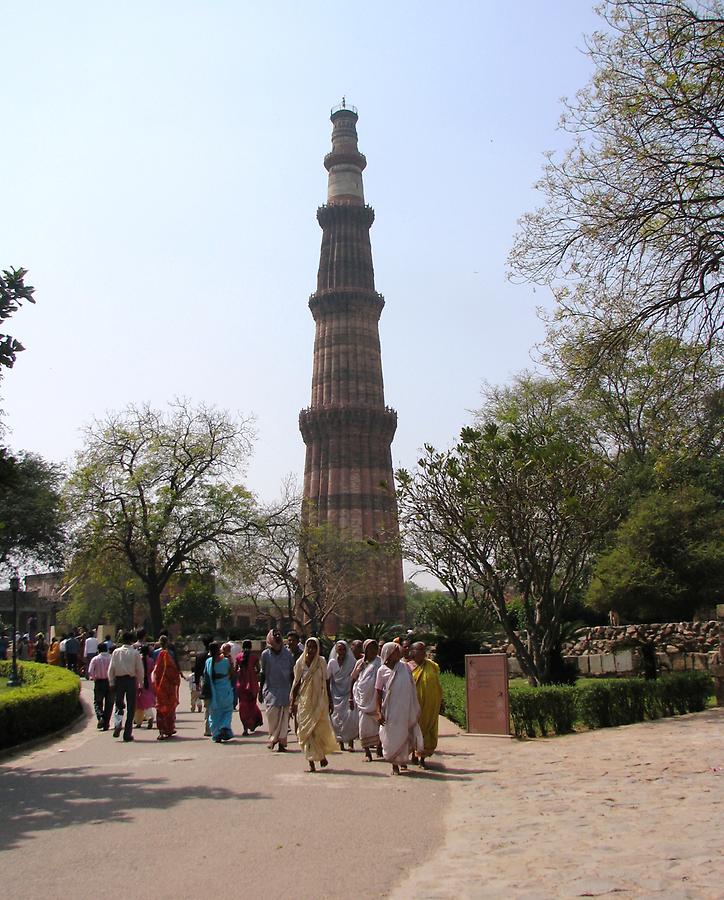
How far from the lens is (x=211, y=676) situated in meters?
11.7

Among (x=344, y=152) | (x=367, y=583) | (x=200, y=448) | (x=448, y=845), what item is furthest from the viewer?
(x=344, y=152)

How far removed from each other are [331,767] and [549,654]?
23.1 feet

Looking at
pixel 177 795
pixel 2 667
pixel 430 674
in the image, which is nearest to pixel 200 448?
pixel 2 667

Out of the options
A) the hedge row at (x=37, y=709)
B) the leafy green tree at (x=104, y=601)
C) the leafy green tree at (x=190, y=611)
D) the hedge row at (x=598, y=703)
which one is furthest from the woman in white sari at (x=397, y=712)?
the leafy green tree at (x=190, y=611)

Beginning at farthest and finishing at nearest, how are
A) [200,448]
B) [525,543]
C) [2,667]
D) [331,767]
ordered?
[200,448] → [2,667] → [525,543] → [331,767]

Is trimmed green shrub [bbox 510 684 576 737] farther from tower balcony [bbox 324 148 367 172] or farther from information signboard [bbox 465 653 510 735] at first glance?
tower balcony [bbox 324 148 367 172]

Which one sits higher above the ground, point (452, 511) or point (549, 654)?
point (452, 511)

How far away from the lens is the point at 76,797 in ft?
24.5

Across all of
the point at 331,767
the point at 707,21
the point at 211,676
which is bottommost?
the point at 331,767

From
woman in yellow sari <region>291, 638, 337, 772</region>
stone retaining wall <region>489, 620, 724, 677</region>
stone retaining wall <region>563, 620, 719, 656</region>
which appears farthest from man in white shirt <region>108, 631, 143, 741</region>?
stone retaining wall <region>563, 620, 719, 656</region>

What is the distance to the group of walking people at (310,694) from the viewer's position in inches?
362

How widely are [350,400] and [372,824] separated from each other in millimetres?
38675

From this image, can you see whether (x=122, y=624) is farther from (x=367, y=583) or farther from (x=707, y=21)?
(x=707, y=21)

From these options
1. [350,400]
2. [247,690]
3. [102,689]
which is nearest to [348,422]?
[350,400]
